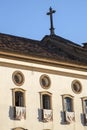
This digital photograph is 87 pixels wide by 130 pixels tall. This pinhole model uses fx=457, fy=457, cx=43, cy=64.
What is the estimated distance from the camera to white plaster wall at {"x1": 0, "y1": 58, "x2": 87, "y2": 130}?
105ft

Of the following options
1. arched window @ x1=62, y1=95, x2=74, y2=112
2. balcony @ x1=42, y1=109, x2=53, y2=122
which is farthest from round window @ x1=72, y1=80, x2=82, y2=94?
balcony @ x1=42, y1=109, x2=53, y2=122

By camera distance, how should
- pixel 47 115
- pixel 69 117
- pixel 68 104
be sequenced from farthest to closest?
pixel 68 104 → pixel 69 117 → pixel 47 115

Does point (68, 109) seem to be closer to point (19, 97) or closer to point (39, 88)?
point (39, 88)

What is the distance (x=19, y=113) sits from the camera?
32.7m

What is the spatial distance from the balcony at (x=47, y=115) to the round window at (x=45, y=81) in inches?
74.3

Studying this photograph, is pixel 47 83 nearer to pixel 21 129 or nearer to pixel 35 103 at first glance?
pixel 35 103

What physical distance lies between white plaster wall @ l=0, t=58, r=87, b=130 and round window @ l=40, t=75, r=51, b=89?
0.29 meters

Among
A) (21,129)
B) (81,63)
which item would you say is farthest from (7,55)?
(81,63)

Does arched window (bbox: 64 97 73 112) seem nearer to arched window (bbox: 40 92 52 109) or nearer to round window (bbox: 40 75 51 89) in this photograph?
arched window (bbox: 40 92 52 109)

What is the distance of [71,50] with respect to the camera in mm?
43031

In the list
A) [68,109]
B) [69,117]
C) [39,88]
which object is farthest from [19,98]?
[68,109]

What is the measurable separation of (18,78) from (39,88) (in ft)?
7.43

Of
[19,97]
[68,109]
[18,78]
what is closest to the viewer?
[18,78]

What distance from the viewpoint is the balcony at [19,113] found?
32438 millimetres
